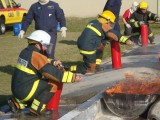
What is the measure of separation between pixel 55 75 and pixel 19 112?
0.98 m

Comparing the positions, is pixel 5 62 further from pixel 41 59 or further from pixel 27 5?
pixel 27 5

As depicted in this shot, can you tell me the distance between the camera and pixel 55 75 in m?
6.64

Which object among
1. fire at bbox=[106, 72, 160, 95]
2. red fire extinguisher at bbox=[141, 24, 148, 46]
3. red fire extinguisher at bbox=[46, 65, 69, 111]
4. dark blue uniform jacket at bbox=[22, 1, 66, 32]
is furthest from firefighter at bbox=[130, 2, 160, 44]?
red fire extinguisher at bbox=[46, 65, 69, 111]

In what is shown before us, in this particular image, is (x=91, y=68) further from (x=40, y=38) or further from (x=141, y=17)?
(x=141, y=17)

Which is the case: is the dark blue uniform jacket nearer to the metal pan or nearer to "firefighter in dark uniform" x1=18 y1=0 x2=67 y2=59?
"firefighter in dark uniform" x1=18 y1=0 x2=67 y2=59

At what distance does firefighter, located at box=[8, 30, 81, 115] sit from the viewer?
21.8 ft

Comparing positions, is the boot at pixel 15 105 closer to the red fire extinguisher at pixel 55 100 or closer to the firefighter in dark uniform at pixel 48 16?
the red fire extinguisher at pixel 55 100

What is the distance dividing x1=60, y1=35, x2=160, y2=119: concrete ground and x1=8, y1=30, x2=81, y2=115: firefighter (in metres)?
0.97

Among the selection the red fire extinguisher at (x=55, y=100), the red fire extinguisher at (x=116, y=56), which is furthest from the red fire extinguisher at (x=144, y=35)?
the red fire extinguisher at (x=55, y=100)

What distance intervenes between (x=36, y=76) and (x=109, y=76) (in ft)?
9.61

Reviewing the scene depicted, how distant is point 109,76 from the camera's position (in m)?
9.46

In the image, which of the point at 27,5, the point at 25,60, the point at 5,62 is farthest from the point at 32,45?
the point at 27,5

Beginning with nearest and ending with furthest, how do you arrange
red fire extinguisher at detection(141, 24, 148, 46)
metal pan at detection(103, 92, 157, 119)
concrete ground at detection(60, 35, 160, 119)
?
metal pan at detection(103, 92, 157, 119)
concrete ground at detection(60, 35, 160, 119)
red fire extinguisher at detection(141, 24, 148, 46)

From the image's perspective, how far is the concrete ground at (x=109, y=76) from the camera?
26.2 feet
